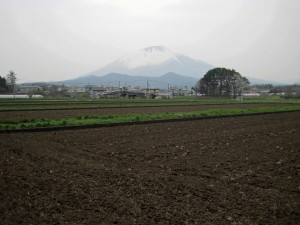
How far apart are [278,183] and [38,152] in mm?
8507

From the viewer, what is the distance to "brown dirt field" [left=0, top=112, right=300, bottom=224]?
6.12 metres

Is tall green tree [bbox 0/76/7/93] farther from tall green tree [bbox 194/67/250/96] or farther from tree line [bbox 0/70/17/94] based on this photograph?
tall green tree [bbox 194/67/250/96]

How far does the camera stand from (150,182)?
8188mm

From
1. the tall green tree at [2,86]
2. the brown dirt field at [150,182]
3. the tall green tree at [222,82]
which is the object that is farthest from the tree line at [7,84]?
the brown dirt field at [150,182]

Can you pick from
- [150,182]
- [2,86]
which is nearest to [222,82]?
[2,86]

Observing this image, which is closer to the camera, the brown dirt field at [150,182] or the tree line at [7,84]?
the brown dirt field at [150,182]

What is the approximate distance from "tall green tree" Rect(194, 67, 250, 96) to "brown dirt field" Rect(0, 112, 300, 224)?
11452 centimetres

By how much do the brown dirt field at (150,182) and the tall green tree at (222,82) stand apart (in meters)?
A: 115

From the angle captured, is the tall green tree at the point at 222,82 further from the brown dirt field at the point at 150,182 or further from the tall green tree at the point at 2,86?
the brown dirt field at the point at 150,182

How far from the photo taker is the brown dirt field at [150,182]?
612 centimetres

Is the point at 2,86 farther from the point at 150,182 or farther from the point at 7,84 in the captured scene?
the point at 150,182

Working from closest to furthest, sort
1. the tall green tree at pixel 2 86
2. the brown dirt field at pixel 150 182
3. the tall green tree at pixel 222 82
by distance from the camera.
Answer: the brown dirt field at pixel 150 182 → the tall green tree at pixel 2 86 → the tall green tree at pixel 222 82

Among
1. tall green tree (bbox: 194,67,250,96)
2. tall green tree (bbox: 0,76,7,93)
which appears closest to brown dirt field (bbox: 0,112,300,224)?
tall green tree (bbox: 0,76,7,93)

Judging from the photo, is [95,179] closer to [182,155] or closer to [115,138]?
[182,155]
